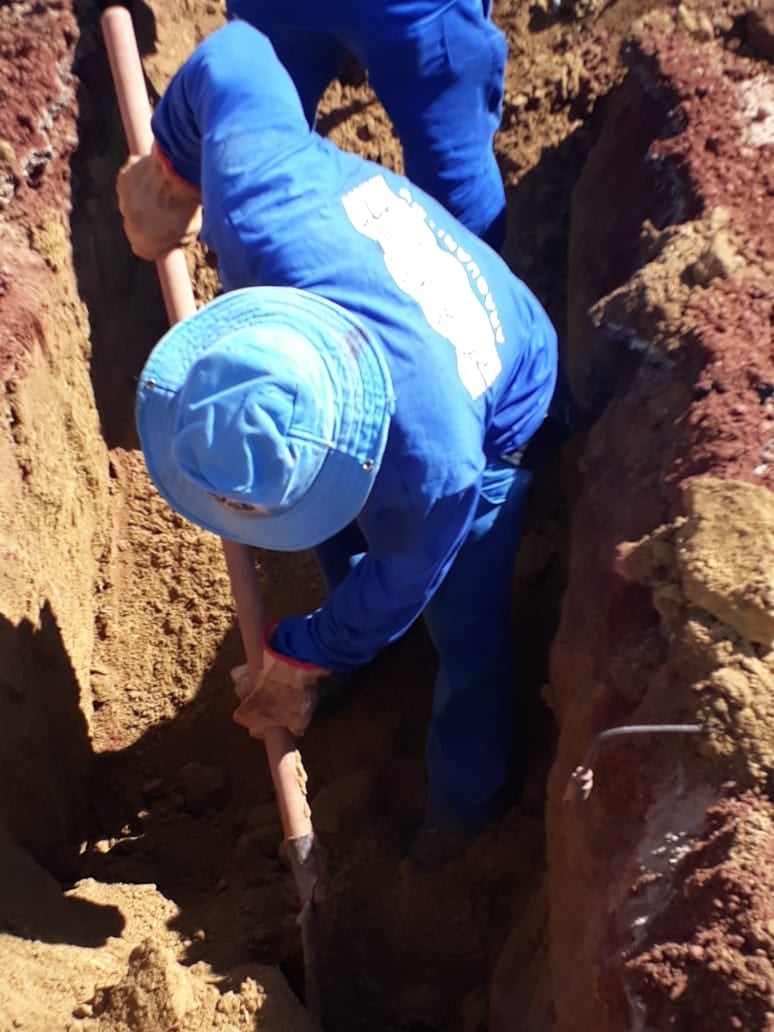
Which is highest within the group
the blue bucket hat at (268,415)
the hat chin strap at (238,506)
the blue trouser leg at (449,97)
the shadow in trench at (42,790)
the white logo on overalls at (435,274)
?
the blue trouser leg at (449,97)

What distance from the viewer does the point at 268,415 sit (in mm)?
1270

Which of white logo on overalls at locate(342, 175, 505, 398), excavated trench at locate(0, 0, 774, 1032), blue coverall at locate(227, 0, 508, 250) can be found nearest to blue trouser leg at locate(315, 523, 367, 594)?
excavated trench at locate(0, 0, 774, 1032)

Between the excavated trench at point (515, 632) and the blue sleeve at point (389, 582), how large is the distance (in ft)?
0.84

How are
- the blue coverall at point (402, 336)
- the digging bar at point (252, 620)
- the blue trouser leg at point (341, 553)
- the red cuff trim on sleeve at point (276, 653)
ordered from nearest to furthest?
the blue coverall at point (402, 336)
the red cuff trim on sleeve at point (276, 653)
the digging bar at point (252, 620)
the blue trouser leg at point (341, 553)

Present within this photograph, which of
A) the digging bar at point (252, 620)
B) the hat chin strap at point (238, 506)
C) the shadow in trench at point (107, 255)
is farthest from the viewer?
the shadow in trench at point (107, 255)

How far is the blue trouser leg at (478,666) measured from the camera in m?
1.91

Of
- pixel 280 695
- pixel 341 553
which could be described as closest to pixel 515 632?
pixel 341 553

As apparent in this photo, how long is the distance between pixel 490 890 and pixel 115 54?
1830mm

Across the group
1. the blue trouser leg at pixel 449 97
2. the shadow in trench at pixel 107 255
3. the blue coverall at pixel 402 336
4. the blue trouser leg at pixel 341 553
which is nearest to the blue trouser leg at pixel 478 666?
the blue coverall at pixel 402 336

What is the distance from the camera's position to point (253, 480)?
131 centimetres

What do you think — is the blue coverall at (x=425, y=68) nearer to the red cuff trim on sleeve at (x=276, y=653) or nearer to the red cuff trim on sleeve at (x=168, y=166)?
the red cuff trim on sleeve at (x=168, y=166)

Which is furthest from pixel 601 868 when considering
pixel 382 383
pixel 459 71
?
pixel 459 71

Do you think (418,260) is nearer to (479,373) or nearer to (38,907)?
(479,373)

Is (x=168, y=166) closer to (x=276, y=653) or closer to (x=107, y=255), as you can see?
(x=107, y=255)
